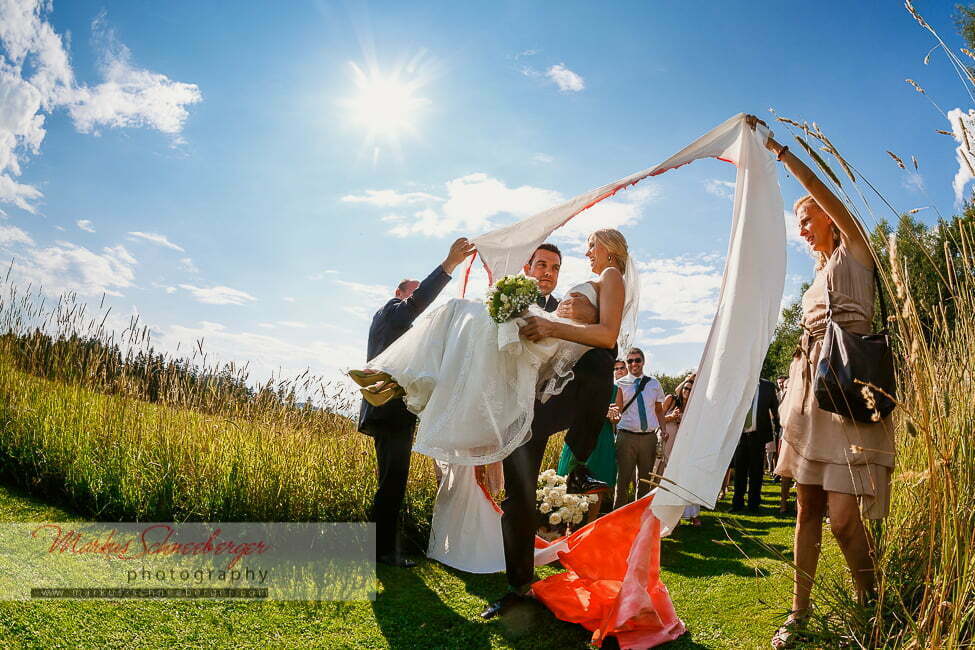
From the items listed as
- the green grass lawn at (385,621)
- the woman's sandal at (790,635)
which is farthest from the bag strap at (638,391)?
the woman's sandal at (790,635)

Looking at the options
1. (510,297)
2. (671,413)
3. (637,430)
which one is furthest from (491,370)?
(671,413)

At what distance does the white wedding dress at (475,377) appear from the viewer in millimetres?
3295

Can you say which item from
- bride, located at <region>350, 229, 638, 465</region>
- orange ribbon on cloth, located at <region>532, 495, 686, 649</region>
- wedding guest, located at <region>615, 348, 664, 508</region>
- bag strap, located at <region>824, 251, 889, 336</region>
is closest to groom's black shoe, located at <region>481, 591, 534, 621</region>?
orange ribbon on cloth, located at <region>532, 495, 686, 649</region>

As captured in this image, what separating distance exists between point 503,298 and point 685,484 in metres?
1.39

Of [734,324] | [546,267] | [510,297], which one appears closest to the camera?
[734,324]

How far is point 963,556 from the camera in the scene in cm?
197

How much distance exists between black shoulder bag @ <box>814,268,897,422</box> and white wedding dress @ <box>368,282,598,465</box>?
127 cm

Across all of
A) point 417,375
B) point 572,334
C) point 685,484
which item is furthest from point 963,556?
point 417,375

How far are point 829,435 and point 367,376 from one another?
98.9 inches

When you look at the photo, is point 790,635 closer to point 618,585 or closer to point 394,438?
point 618,585

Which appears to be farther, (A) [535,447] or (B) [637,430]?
(B) [637,430]

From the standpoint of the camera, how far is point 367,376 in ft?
11.4

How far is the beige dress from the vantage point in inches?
109

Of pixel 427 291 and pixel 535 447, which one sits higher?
pixel 427 291
